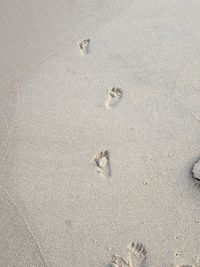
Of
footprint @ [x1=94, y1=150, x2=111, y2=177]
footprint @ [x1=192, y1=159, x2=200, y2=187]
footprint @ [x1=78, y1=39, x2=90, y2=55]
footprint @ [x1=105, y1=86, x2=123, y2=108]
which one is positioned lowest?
footprint @ [x1=94, y1=150, x2=111, y2=177]

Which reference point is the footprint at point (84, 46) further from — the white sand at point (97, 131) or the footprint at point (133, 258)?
the footprint at point (133, 258)

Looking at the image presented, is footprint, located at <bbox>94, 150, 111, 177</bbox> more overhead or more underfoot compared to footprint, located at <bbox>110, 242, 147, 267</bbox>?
more overhead

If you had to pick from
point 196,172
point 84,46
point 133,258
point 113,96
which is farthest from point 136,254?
point 84,46

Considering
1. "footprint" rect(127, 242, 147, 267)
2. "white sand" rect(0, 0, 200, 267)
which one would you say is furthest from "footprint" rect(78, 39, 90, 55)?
"footprint" rect(127, 242, 147, 267)

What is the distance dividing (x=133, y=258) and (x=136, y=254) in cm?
3

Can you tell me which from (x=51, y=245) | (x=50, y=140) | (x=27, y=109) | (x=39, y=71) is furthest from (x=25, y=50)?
(x=51, y=245)

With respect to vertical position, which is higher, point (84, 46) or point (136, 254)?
point (84, 46)

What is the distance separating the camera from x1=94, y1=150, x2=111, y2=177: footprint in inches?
110

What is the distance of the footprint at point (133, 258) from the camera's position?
7.85 ft

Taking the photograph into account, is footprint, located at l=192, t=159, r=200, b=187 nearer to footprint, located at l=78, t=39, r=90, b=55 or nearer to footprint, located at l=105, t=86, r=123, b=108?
footprint, located at l=105, t=86, r=123, b=108

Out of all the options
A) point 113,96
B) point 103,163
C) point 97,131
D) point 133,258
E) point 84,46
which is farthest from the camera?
point 84,46

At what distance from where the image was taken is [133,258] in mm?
2408

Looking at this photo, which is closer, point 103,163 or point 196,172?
point 196,172

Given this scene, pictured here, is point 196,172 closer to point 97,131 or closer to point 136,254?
point 136,254
